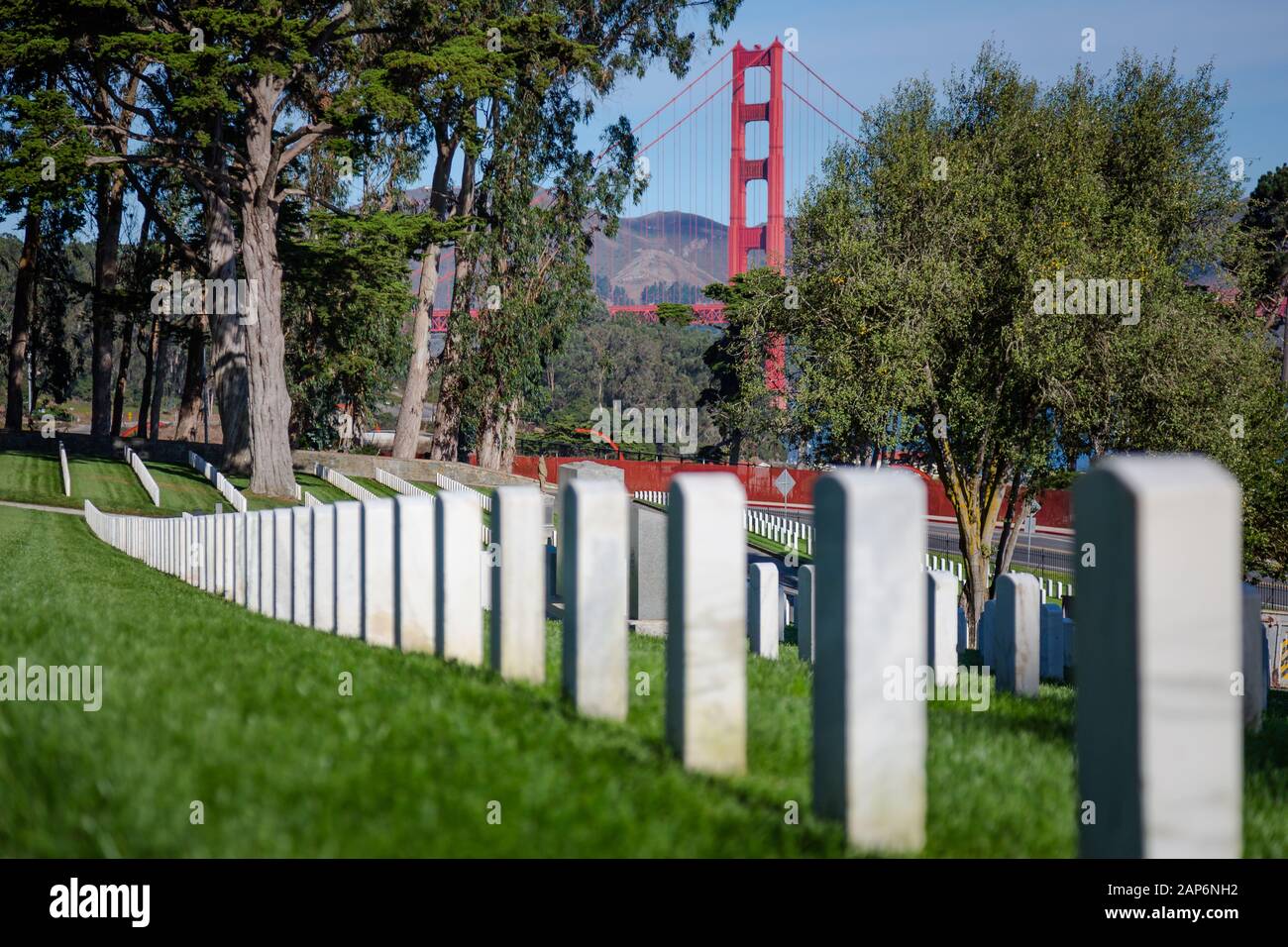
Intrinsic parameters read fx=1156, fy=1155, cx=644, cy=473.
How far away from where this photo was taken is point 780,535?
46.6 meters

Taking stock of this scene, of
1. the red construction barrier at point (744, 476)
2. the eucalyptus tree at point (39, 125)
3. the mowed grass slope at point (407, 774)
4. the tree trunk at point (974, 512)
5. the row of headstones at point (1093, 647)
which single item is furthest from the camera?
the red construction barrier at point (744, 476)

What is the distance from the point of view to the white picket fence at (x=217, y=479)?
1022 inches

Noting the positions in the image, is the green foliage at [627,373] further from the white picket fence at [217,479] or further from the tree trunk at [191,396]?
the white picket fence at [217,479]

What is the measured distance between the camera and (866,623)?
247 cm

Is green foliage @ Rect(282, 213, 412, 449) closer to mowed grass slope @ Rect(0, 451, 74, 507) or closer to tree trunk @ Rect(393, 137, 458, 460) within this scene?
tree trunk @ Rect(393, 137, 458, 460)

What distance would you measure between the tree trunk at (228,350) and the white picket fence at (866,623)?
30715 millimetres

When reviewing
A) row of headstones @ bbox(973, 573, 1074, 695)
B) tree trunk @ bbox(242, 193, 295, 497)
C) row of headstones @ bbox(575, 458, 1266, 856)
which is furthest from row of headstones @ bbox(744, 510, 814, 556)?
row of headstones @ bbox(575, 458, 1266, 856)

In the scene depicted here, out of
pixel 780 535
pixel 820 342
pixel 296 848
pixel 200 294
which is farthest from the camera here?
pixel 780 535

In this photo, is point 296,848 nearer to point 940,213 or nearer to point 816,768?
point 816,768

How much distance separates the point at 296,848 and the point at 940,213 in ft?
63.2

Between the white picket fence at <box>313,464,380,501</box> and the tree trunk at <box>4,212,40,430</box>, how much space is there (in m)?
12.4

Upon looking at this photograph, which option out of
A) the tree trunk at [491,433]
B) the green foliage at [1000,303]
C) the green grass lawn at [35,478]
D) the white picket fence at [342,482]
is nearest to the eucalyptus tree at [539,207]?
the tree trunk at [491,433]

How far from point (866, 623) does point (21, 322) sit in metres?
46.4

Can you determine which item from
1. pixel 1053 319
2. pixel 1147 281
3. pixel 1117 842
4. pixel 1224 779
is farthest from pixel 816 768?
pixel 1147 281
